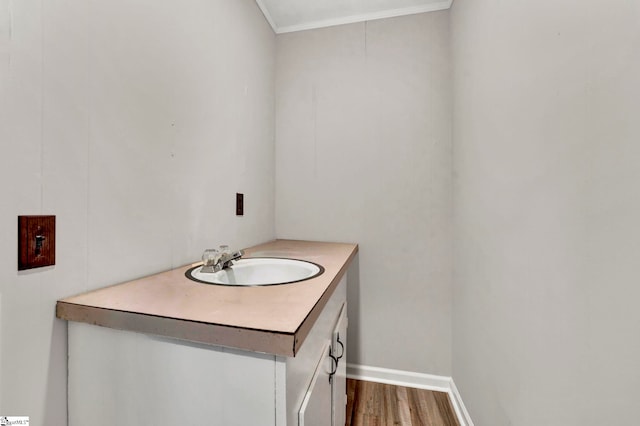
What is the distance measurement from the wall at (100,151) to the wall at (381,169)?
655 mm

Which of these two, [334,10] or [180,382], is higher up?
[334,10]

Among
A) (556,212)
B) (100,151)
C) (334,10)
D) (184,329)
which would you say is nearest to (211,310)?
(184,329)

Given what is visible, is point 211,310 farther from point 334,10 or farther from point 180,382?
point 334,10

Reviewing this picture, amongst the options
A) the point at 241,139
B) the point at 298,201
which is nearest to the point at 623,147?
the point at 241,139

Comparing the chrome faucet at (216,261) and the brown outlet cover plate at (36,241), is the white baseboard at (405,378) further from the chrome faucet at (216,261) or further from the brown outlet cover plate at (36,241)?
the brown outlet cover plate at (36,241)

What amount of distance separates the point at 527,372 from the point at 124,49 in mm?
1543

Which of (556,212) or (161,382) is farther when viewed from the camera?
(556,212)

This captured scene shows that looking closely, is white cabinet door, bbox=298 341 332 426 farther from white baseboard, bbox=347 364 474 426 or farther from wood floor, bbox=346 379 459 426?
white baseboard, bbox=347 364 474 426

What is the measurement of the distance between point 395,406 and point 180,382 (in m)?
1.43

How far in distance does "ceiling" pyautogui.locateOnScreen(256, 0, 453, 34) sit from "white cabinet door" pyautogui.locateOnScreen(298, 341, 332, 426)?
193 centimetres

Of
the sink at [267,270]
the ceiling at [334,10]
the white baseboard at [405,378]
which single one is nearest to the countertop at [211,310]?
the sink at [267,270]

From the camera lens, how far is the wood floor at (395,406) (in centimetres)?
148

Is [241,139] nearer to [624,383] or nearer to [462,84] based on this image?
[462,84]

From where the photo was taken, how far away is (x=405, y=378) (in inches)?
70.5
